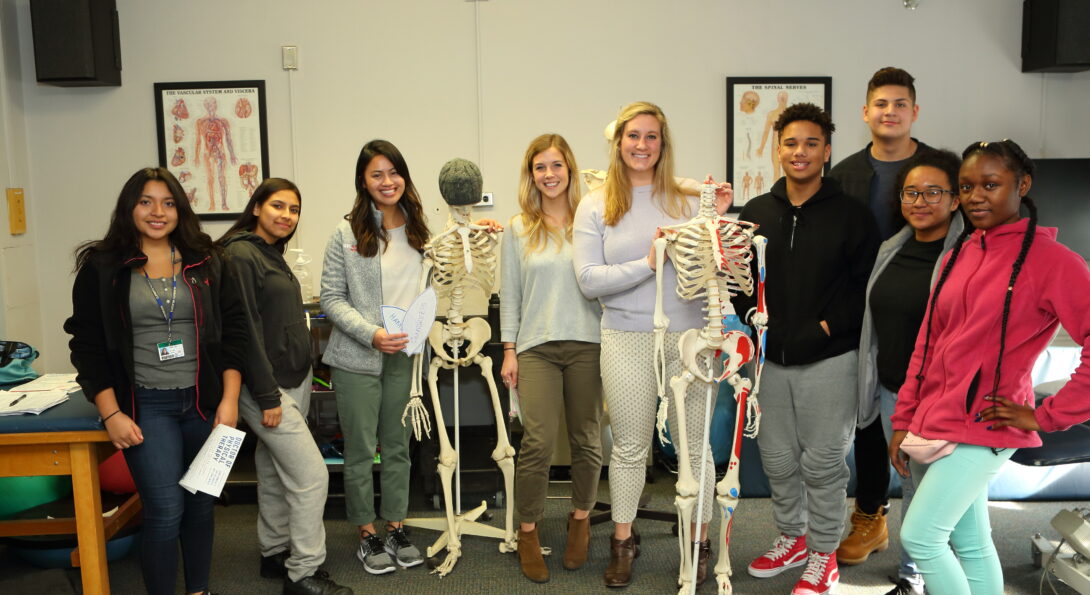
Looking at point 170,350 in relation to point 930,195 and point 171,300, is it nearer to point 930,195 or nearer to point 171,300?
point 171,300

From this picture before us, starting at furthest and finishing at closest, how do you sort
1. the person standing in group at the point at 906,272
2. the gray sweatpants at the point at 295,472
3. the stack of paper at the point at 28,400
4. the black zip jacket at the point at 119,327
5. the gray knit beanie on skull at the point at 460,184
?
the gray knit beanie on skull at the point at 460,184 < the gray sweatpants at the point at 295,472 < the stack of paper at the point at 28,400 < the person standing in group at the point at 906,272 < the black zip jacket at the point at 119,327

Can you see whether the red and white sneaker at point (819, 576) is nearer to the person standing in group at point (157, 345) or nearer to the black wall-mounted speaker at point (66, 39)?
the person standing in group at point (157, 345)

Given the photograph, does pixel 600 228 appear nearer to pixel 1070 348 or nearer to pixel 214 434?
pixel 214 434

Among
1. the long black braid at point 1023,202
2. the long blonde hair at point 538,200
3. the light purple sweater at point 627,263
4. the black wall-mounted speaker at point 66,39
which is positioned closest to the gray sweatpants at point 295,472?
the long blonde hair at point 538,200

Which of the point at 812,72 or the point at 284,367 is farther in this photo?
the point at 812,72

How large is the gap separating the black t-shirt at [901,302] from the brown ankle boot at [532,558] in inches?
57.1

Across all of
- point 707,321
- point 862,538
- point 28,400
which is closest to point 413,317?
point 707,321

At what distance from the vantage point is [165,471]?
2582mm

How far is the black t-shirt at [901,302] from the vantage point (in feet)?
8.68

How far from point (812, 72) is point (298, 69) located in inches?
115

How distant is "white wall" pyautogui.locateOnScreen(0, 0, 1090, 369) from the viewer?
4.57m

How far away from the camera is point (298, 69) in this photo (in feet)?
15.0

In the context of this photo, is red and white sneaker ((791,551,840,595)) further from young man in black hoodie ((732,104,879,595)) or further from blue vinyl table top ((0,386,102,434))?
blue vinyl table top ((0,386,102,434))

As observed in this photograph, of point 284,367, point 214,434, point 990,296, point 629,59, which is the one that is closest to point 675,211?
point 990,296
